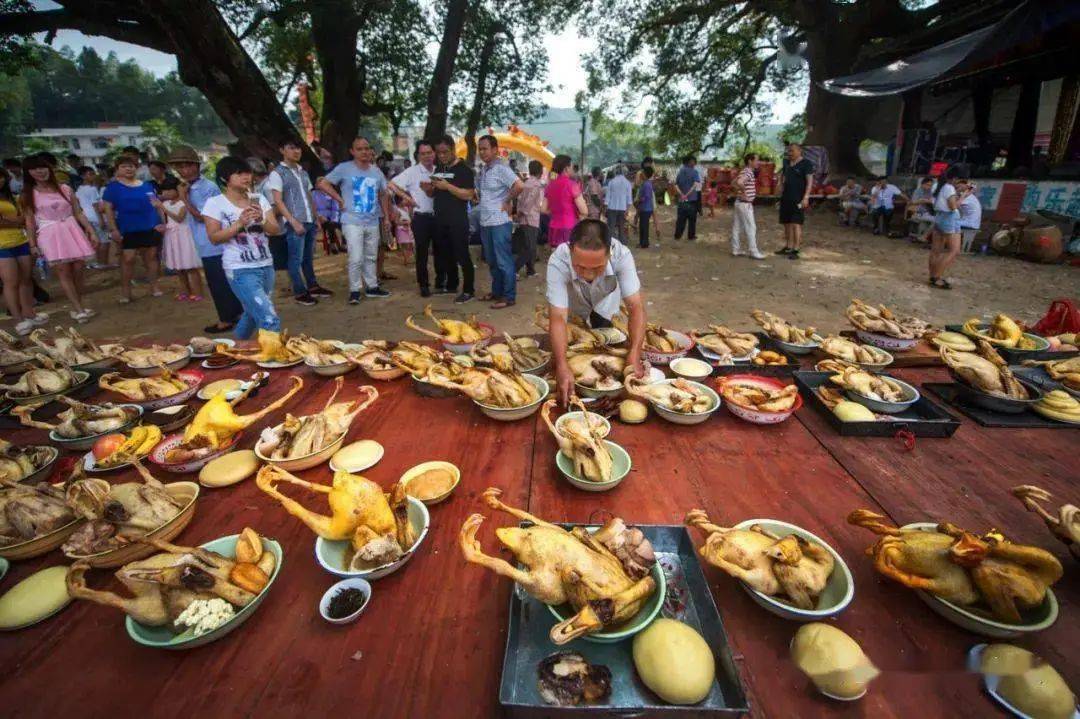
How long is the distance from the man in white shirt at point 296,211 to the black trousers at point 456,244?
2085 mm

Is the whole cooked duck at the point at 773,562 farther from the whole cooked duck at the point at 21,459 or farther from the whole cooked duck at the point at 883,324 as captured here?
the whole cooked duck at the point at 21,459

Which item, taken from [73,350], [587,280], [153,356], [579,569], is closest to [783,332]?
[587,280]

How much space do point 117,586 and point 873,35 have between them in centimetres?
2446

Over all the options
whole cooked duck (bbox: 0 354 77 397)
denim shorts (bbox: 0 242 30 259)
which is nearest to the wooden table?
whole cooked duck (bbox: 0 354 77 397)

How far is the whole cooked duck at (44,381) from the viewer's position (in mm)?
2920

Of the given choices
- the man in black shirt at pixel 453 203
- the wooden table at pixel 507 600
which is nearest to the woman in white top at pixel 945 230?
the wooden table at pixel 507 600

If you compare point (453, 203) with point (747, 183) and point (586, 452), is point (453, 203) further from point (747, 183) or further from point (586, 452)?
point (747, 183)

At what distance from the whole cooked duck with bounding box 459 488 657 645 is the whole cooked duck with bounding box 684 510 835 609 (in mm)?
245

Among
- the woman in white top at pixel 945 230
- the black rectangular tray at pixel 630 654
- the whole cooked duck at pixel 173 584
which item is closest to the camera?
the black rectangular tray at pixel 630 654

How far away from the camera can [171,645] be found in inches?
53.7

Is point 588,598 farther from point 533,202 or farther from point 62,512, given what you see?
point 533,202

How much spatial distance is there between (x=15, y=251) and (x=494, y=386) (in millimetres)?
8061

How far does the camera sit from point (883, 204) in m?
13.5

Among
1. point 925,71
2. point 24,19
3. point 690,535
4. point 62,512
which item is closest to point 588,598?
point 690,535
